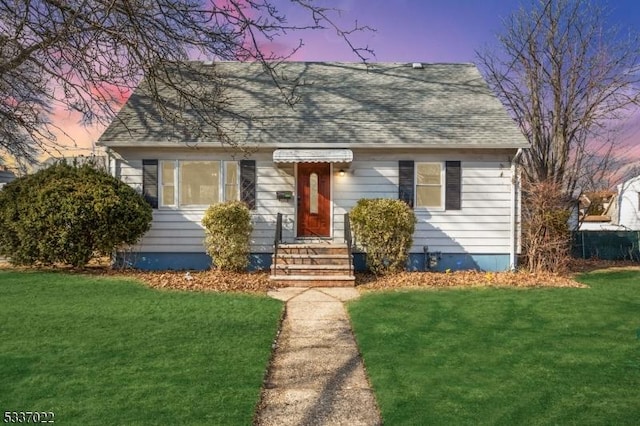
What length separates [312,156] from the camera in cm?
1056

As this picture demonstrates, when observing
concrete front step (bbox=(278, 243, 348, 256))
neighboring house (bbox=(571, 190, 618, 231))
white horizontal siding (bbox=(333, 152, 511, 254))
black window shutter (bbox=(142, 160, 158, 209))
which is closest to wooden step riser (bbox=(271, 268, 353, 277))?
concrete front step (bbox=(278, 243, 348, 256))

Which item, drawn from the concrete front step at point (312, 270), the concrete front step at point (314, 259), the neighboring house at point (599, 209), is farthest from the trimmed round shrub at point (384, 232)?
the neighboring house at point (599, 209)

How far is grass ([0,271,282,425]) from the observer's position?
146 inches

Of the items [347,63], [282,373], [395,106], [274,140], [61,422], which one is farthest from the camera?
[347,63]

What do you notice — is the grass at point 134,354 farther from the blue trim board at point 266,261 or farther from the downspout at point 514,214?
the downspout at point 514,214

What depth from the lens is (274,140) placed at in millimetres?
11188

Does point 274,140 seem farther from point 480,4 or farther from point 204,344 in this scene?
point 204,344

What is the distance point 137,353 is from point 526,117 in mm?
15669

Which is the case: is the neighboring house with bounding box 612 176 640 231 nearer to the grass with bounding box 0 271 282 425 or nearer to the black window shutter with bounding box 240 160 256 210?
the black window shutter with bounding box 240 160 256 210

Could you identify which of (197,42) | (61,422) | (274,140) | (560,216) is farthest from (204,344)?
(560,216)

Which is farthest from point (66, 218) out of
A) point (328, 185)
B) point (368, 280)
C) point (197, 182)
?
point (368, 280)

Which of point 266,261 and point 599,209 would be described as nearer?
point 266,261

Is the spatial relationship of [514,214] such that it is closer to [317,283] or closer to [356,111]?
[356,111]

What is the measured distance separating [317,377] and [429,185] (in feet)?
25.8
